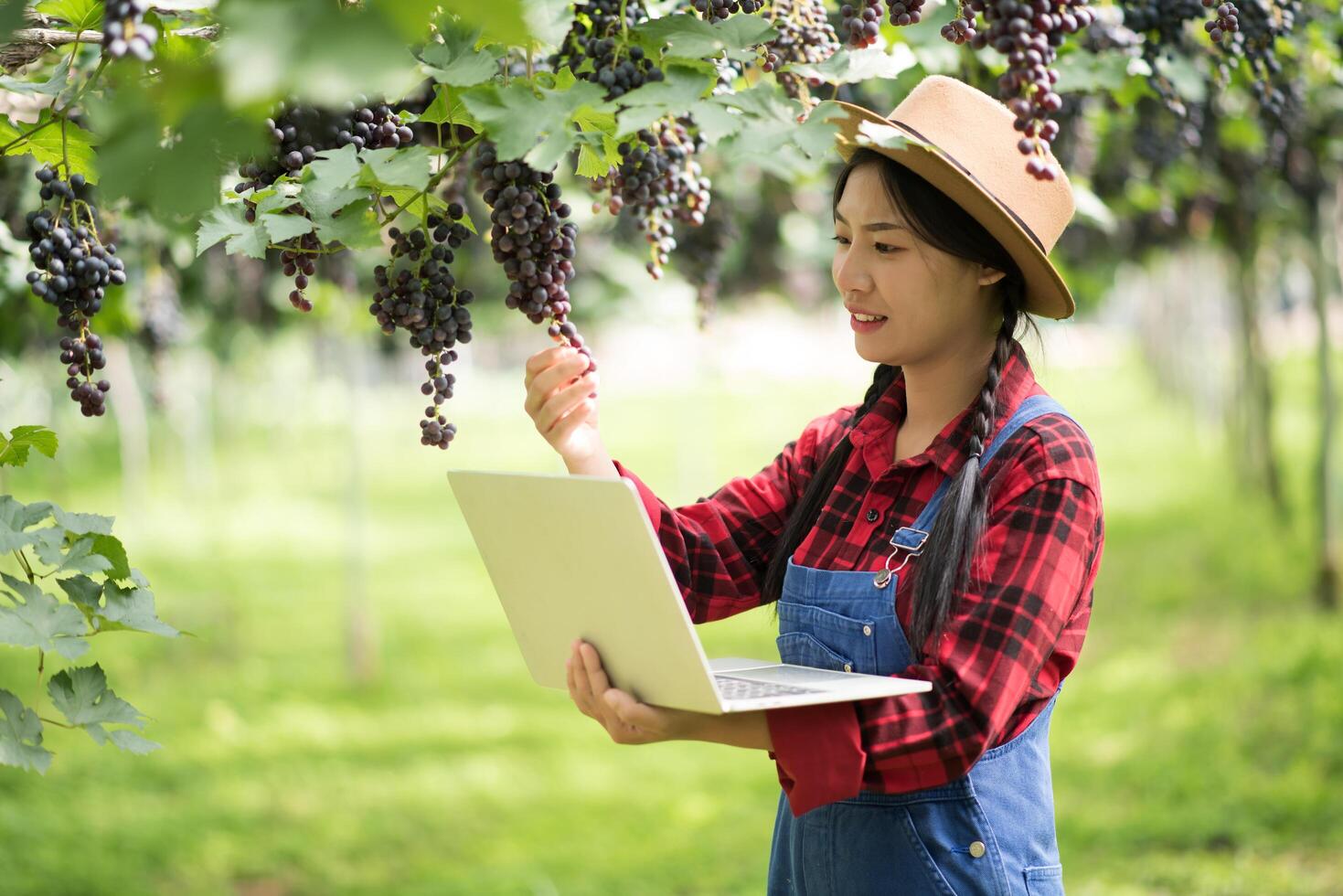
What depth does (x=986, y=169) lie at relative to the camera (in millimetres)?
1670

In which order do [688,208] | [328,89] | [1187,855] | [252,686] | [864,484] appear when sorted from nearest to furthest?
[328,89], [864,484], [688,208], [1187,855], [252,686]

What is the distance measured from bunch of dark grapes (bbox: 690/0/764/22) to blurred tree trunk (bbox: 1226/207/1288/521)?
6368mm

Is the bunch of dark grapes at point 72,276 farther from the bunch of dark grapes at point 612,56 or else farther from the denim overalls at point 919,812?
the denim overalls at point 919,812

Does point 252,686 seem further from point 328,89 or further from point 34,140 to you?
point 328,89

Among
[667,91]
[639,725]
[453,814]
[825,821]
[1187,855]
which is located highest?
[667,91]

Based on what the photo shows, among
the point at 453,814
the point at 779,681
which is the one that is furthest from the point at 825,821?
the point at 453,814

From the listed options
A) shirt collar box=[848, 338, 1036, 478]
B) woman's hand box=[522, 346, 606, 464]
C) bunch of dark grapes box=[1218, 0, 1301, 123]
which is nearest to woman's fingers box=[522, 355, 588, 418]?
woman's hand box=[522, 346, 606, 464]

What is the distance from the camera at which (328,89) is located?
785 mm

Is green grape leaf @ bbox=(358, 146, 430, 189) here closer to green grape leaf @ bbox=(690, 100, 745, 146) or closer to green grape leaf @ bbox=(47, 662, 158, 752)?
green grape leaf @ bbox=(690, 100, 745, 146)

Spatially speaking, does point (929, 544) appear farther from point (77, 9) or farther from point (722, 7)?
point (77, 9)

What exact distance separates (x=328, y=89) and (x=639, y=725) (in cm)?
88

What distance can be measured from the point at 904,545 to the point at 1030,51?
2.22 feet

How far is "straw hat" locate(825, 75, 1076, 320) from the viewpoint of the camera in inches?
64.4

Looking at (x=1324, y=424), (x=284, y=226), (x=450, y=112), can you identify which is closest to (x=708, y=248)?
(x=450, y=112)
